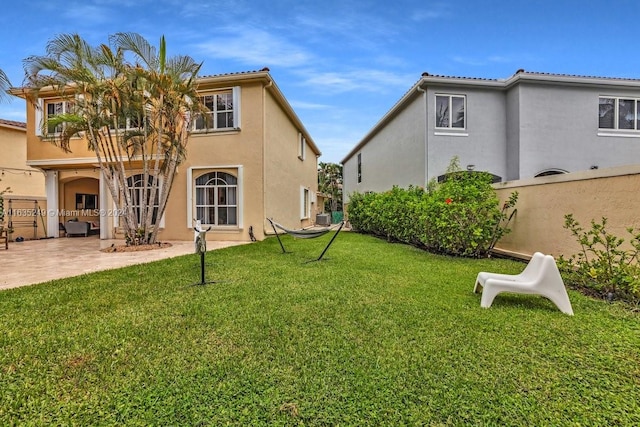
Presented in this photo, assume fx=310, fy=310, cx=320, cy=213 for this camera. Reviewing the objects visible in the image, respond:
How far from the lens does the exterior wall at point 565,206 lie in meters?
5.08

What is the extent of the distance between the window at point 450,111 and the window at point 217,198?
8338 millimetres

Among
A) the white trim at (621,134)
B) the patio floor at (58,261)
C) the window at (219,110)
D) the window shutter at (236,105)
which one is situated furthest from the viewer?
the white trim at (621,134)

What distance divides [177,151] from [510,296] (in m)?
9.67

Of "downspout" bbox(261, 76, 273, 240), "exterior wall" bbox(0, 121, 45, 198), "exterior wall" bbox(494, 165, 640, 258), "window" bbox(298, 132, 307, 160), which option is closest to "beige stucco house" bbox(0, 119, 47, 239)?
"exterior wall" bbox(0, 121, 45, 198)

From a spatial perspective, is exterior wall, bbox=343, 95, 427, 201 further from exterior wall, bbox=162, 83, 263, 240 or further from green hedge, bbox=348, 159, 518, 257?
exterior wall, bbox=162, 83, 263, 240

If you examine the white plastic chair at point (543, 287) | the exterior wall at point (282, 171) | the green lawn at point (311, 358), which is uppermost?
the exterior wall at point (282, 171)

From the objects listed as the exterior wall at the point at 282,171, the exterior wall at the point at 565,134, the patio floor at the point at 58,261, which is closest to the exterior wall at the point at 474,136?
the exterior wall at the point at 565,134

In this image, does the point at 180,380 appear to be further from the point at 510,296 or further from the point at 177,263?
the point at 177,263

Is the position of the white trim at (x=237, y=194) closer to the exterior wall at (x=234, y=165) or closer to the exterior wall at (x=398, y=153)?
the exterior wall at (x=234, y=165)

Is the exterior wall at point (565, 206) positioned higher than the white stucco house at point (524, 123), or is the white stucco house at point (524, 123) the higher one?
the white stucco house at point (524, 123)

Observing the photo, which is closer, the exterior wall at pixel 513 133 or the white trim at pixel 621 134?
the exterior wall at pixel 513 133

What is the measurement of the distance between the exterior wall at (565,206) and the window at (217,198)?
346 inches

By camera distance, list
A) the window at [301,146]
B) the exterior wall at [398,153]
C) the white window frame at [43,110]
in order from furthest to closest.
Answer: the window at [301,146], the exterior wall at [398,153], the white window frame at [43,110]

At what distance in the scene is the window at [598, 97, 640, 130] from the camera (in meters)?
12.7
